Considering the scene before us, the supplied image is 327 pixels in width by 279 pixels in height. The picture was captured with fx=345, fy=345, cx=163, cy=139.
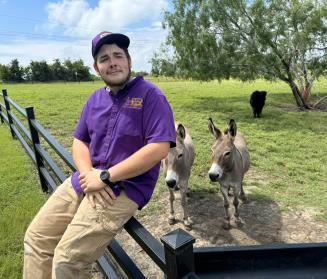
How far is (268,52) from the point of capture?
15289 mm

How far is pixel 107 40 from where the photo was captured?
94.7 inches

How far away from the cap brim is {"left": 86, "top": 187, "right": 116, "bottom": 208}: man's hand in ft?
3.25

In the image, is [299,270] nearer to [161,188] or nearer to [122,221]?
[122,221]

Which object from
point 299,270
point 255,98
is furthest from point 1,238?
point 255,98

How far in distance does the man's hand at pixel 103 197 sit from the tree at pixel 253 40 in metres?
14.2

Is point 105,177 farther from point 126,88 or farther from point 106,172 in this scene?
point 126,88

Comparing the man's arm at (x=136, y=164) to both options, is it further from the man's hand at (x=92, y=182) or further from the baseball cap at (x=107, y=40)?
the baseball cap at (x=107, y=40)

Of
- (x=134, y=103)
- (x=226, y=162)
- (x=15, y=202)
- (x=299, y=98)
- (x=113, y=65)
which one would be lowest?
(x=15, y=202)

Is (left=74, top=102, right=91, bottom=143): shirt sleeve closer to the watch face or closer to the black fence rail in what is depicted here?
the watch face

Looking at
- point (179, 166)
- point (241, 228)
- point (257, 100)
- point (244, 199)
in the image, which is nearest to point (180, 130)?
point (179, 166)

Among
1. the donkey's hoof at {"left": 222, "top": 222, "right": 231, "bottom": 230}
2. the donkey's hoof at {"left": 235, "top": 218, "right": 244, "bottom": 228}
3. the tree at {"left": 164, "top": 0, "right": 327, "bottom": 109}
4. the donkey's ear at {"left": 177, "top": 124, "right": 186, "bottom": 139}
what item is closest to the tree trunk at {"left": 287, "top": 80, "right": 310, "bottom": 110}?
the tree at {"left": 164, "top": 0, "right": 327, "bottom": 109}

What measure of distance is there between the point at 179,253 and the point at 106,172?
1087 millimetres

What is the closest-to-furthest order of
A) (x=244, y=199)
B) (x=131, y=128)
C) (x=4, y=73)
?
(x=131, y=128)
(x=244, y=199)
(x=4, y=73)

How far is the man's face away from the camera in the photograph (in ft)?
8.02
